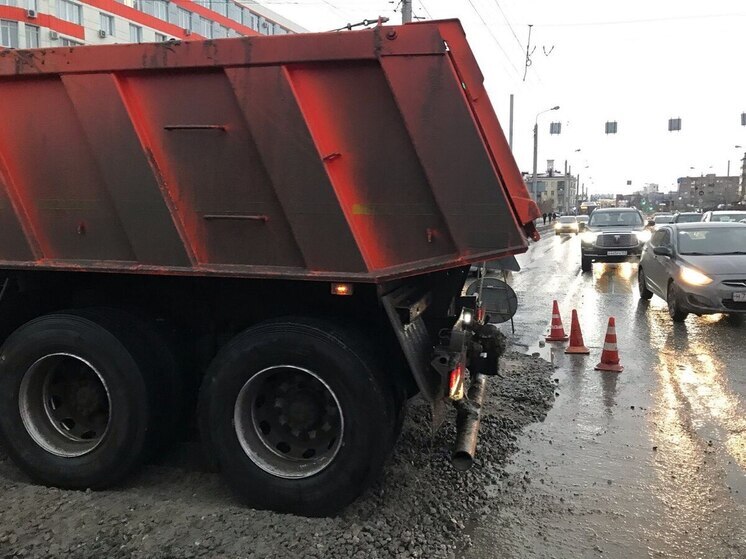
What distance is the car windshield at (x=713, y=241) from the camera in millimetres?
10087

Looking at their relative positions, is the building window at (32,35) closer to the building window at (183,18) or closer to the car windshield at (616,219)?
the building window at (183,18)

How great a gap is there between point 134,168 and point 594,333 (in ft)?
24.5

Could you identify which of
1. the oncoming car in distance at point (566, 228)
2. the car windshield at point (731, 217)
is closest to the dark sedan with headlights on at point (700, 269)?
the car windshield at point (731, 217)

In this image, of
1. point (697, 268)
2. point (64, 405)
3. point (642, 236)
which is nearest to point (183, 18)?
point (642, 236)

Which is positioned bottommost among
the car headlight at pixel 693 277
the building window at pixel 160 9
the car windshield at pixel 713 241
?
the car headlight at pixel 693 277

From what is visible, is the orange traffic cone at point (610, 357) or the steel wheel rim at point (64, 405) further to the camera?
the orange traffic cone at point (610, 357)

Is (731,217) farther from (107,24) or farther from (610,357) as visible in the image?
(107,24)

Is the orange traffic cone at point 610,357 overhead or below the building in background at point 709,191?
below

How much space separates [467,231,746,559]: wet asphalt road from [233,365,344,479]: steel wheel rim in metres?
1.06

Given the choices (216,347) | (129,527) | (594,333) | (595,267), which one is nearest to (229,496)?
(129,527)

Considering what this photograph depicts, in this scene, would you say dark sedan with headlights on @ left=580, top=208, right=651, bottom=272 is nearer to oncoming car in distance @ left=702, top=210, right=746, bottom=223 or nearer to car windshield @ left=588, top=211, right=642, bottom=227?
car windshield @ left=588, top=211, right=642, bottom=227

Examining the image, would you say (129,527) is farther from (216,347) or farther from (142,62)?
(142,62)

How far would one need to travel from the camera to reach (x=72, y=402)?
4.20 metres

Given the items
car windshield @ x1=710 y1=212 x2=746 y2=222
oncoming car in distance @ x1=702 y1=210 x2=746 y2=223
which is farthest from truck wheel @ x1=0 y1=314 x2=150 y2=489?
car windshield @ x1=710 y1=212 x2=746 y2=222
